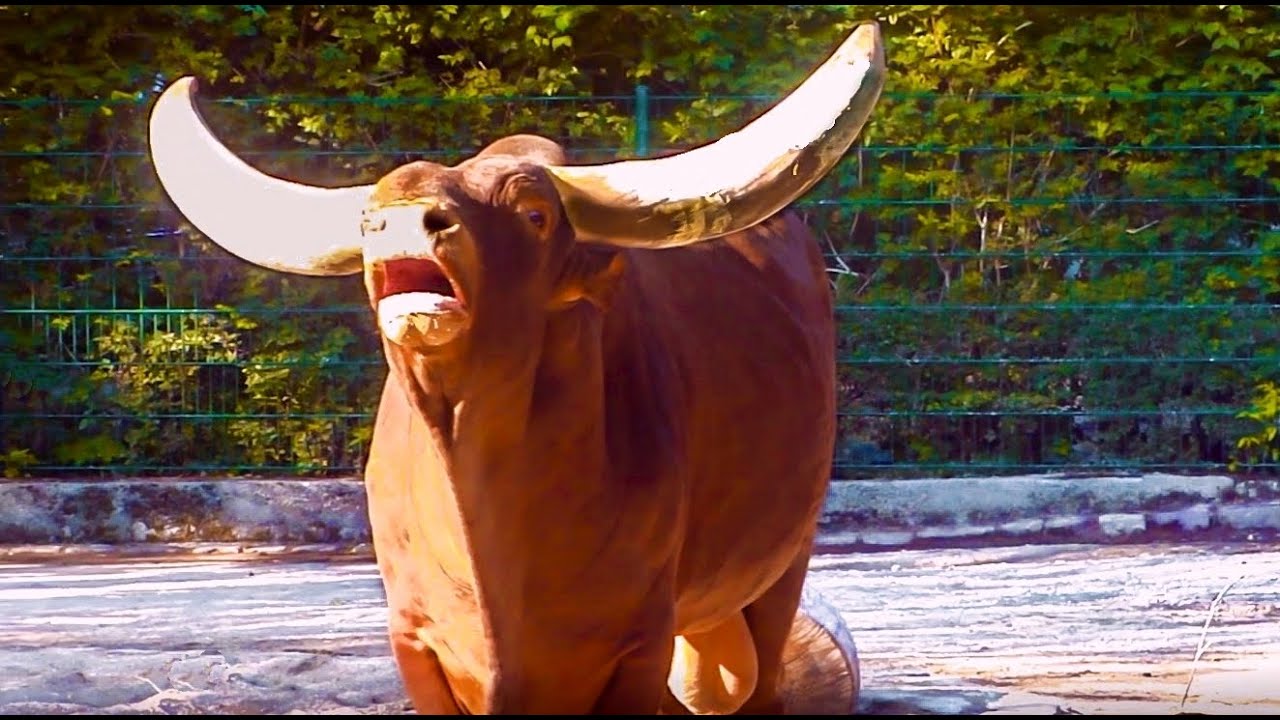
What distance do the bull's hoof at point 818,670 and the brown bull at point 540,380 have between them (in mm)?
1452

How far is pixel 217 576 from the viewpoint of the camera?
7.80 meters

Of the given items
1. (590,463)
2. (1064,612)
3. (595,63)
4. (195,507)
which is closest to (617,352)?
(590,463)

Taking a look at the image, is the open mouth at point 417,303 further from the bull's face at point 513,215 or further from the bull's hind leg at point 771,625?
the bull's hind leg at point 771,625

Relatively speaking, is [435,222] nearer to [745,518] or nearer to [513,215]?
[513,215]

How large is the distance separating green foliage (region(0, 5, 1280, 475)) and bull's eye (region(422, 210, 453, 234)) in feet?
21.3

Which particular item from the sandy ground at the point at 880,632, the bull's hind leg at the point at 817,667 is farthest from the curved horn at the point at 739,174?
the sandy ground at the point at 880,632

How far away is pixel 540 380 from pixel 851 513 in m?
6.08

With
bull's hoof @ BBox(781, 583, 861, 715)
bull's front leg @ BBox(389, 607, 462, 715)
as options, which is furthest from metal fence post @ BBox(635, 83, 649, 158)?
bull's front leg @ BBox(389, 607, 462, 715)

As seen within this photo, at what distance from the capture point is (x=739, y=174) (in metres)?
2.57

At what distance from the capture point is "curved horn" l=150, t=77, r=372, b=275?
2.66 metres

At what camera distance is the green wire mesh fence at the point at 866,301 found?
8.90 m

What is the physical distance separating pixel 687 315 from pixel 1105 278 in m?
5.95

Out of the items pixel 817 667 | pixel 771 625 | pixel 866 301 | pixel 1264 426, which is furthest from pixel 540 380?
pixel 1264 426

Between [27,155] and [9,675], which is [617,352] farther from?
[27,155]
